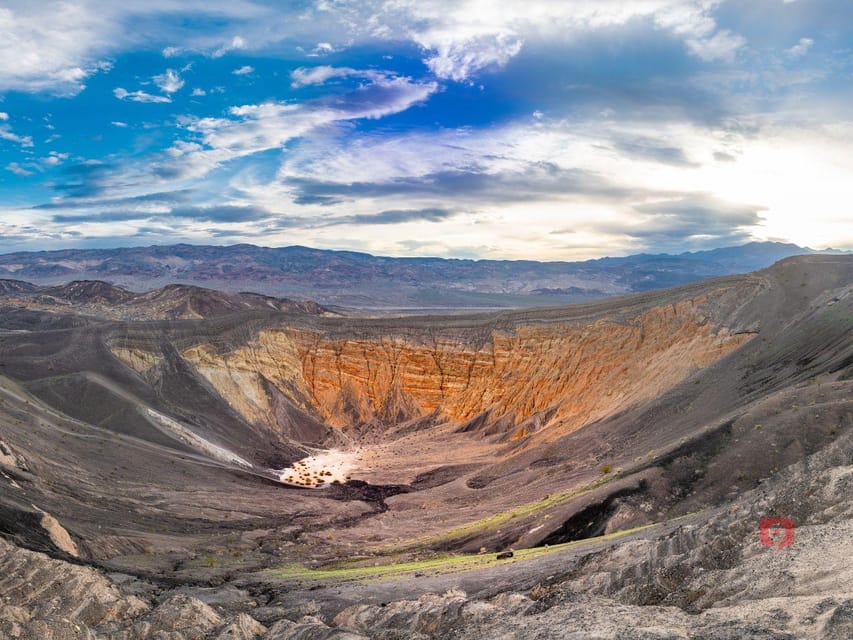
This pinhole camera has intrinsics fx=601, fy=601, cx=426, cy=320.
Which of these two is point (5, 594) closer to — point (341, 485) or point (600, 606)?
point (600, 606)

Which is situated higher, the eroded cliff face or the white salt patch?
the eroded cliff face

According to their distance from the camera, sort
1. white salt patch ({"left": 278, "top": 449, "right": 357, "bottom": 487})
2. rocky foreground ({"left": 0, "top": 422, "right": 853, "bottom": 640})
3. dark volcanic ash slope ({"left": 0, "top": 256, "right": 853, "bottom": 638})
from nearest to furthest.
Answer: rocky foreground ({"left": 0, "top": 422, "right": 853, "bottom": 640}) → dark volcanic ash slope ({"left": 0, "top": 256, "right": 853, "bottom": 638}) → white salt patch ({"left": 278, "top": 449, "right": 357, "bottom": 487})

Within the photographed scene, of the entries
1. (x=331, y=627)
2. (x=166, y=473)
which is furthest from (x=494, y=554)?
(x=166, y=473)

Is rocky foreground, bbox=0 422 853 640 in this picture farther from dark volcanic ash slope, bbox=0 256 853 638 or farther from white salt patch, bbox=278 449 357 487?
white salt patch, bbox=278 449 357 487

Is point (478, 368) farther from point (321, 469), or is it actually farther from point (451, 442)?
point (321, 469)

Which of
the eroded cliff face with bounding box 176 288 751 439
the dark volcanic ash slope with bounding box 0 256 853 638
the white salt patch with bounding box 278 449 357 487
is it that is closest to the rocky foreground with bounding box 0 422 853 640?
the dark volcanic ash slope with bounding box 0 256 853 638

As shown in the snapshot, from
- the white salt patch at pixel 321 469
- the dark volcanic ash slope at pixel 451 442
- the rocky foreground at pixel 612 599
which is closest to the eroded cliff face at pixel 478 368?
the dark volcanic ash slope at pixel 451 442

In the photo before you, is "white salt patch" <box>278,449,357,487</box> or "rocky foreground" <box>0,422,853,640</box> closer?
"rocky foreground" <box>0,422,853,640</box>
